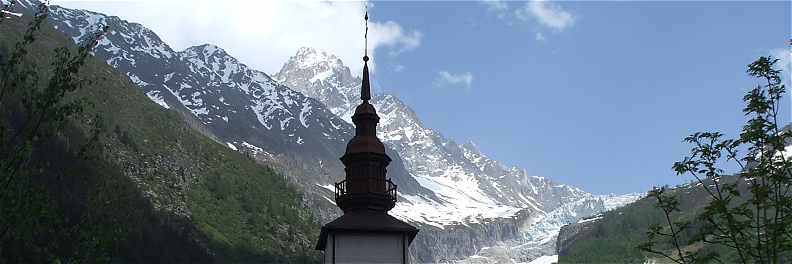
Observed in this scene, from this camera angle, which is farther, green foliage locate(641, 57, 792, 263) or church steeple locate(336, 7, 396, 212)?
church steeple locate(336, 7, 396, 212)

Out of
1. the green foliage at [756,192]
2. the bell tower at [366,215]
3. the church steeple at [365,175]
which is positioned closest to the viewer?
the green foliage at [756,192]

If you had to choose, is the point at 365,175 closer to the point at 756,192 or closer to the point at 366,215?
the point at 366,215

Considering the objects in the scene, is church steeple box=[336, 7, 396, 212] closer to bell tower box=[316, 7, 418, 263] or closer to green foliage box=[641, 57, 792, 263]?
bell tower box=[316, 7, 418, 263]

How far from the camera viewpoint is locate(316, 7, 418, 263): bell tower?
37.9 metres

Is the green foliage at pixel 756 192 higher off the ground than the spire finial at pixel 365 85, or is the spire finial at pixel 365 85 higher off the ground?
the spire finial at pixel 365 85

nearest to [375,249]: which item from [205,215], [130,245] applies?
[130,245]

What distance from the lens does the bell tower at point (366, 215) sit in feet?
124

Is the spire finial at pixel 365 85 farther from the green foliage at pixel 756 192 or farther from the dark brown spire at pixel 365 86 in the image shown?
the green foliage at pixel 756 192

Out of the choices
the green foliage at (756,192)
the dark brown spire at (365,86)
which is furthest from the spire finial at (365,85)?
the green foliage at (756,192)

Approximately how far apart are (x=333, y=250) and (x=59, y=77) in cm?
2227

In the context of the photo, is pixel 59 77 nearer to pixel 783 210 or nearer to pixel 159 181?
pixel 783 210

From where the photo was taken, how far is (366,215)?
39.0 m


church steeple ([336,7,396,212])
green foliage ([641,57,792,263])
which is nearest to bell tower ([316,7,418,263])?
church steeple ([336,7,396,212])

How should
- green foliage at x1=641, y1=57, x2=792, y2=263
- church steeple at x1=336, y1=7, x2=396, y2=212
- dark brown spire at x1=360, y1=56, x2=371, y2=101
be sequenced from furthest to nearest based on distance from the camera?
1. dark brown spire at x1=360, y1=56, x2=371, y2=101
2. church steeple at x1=336, y1=7, x2=396, y2=212
3. green foliage at x1=641, y1=57, x2=792, y2=263
